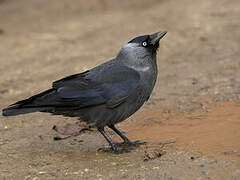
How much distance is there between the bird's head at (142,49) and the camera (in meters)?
4.95

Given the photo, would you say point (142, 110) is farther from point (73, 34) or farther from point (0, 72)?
point (73, 34)

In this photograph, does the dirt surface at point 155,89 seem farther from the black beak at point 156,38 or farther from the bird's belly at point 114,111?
the black beak at point 156,38

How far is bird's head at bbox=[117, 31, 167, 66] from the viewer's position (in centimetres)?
495

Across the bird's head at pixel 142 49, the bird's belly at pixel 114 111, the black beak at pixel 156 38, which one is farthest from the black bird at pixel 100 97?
the black beak at pixel 156 38

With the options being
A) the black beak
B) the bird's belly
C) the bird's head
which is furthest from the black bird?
the black beak

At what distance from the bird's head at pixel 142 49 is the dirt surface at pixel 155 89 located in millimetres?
880

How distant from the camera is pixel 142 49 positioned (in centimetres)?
498

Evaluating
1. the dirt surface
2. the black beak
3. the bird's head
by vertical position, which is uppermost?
the black beak

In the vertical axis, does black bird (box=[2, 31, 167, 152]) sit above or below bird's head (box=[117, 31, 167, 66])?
below

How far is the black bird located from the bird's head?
155mm

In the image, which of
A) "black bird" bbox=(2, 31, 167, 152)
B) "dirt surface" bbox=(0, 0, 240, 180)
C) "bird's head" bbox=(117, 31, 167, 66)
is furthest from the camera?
"bird's head" bbox=(117, 31, 167, 66)

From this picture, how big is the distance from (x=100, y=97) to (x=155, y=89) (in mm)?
2166

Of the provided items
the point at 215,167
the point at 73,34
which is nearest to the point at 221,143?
the point at 215,167

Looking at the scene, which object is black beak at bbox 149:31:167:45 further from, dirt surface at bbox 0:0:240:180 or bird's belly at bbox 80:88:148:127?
dirt surface at bbox 0:0:240:180
